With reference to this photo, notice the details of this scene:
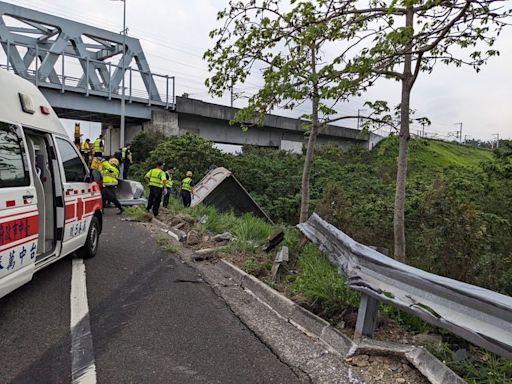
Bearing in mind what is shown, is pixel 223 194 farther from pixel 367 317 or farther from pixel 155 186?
pixel 367 317

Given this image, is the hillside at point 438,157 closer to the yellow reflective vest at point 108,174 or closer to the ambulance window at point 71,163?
the yellow reflective vest at point 108,174

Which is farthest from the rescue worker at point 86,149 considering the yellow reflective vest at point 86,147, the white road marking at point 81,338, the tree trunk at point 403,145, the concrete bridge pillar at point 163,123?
the concrete bridge pillar at point 163,123

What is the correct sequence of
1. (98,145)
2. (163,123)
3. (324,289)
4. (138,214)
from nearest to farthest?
(324,289) → (138,214) → (98,145) → (163,123)

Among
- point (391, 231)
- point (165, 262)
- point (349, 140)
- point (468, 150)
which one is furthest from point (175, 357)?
point (468, 150)

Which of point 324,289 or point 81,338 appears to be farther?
point 324,289

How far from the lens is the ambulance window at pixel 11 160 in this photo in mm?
4129

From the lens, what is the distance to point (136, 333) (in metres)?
4.01

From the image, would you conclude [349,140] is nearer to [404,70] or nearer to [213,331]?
[404,70]

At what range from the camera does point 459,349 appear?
11.3 feet

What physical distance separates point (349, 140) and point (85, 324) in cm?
4075

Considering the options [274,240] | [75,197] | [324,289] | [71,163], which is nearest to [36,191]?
[75,197]

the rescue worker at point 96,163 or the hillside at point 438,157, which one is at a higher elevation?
the hillside at point 438,157

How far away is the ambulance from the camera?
414cm

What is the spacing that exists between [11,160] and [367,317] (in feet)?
12.4
